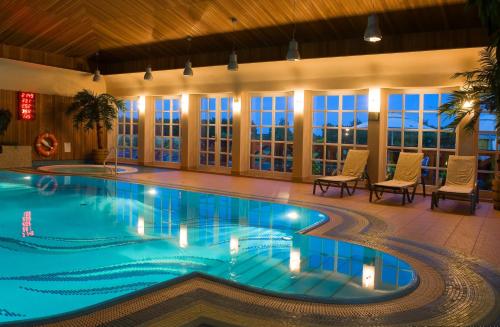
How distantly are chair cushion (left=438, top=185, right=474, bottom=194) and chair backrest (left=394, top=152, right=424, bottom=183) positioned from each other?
3.00 feet

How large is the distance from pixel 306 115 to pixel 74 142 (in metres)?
9.02

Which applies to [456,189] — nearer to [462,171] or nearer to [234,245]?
[462,171]

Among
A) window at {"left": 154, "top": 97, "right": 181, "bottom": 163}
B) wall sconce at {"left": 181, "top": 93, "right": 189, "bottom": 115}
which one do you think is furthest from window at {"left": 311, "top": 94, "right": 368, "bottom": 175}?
window at {"left": 154, "top": 97, "right": 181, "bottom": 163}

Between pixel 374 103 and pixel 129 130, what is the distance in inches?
390

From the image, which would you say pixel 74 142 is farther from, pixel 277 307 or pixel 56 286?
pixel 277 307

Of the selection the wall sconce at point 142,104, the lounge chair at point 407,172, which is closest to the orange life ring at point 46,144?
the wall sconce at point 142,104

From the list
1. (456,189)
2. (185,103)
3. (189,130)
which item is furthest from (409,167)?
(185,103)

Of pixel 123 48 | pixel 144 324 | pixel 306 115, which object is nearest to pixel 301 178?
pixel 306 115

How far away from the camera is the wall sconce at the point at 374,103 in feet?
37.0

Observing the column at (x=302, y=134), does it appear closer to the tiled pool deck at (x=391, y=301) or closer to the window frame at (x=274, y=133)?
the window frame at (x=274, y=133)

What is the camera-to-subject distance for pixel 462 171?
30.7 feet

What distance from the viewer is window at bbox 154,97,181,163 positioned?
52.4 ft

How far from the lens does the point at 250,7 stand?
10312 mm

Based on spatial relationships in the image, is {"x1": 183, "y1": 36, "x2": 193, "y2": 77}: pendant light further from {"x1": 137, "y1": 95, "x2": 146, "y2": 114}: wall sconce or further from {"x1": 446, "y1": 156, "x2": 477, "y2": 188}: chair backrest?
{"x1": 446, "y1": 156, "x2": 477, "y2": 188}: chair backrest
